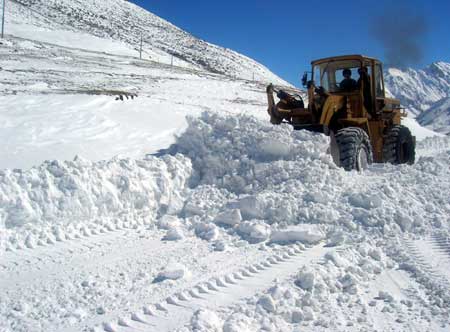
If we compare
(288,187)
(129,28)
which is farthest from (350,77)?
(129,28)

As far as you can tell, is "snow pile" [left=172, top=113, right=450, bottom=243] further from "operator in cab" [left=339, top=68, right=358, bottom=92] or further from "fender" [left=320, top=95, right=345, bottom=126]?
"operator in cab" [left=339, top=68, right=358, bottom=92]

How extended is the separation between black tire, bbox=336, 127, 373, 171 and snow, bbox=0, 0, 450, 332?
342mm

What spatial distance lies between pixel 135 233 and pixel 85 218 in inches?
24.8

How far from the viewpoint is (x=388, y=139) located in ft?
32.6

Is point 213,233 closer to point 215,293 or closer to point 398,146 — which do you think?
point 215,293

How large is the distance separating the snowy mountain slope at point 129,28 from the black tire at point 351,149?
43.9m

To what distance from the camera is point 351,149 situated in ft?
25.0

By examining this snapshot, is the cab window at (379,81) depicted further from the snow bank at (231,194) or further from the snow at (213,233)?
the snow bank at (231,194)

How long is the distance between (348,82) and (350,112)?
833 millimetres

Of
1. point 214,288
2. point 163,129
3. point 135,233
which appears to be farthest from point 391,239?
point 163,129

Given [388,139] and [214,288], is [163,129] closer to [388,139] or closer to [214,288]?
[388,139]

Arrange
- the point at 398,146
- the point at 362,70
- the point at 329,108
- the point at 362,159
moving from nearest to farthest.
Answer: the point at 362,159
the point at 329,108
the point at 362,70
the point at 398,146

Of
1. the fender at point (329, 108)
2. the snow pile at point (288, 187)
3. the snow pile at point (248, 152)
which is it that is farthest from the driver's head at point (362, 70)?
the snow pile at point (248, 152)

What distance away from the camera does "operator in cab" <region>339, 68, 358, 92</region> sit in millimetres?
9203
